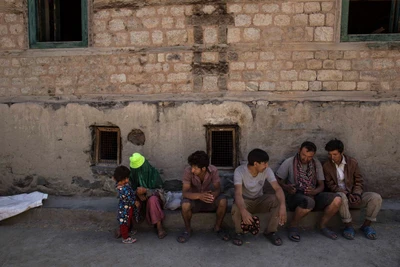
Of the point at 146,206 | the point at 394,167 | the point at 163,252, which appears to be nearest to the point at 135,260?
the point at 163,252

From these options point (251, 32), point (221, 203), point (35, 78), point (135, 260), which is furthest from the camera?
point (35, 78)

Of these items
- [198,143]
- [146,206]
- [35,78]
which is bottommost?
[146,206]

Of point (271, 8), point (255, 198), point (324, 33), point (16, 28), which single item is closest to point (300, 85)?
point (324, 33)

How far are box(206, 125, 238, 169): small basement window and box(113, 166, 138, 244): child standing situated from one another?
4.53 ft

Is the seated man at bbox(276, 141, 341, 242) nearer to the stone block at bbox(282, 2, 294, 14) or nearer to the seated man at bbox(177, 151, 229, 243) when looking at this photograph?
the seated man at bbox(177, 151, 229, 243)

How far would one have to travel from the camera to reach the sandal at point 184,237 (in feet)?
13.0

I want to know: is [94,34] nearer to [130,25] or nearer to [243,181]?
[130,25]

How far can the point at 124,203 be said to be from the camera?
397 cm

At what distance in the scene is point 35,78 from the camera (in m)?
5.07

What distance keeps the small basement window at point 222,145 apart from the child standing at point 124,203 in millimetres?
1382

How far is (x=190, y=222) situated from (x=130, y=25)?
115 inches

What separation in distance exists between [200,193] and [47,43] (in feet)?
10.8

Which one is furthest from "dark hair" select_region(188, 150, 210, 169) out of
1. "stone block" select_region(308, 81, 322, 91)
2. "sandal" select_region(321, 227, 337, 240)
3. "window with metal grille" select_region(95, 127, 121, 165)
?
"stone block" select_region(308, 81, 322, 91)

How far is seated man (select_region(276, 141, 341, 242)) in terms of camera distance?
13.1 feet
